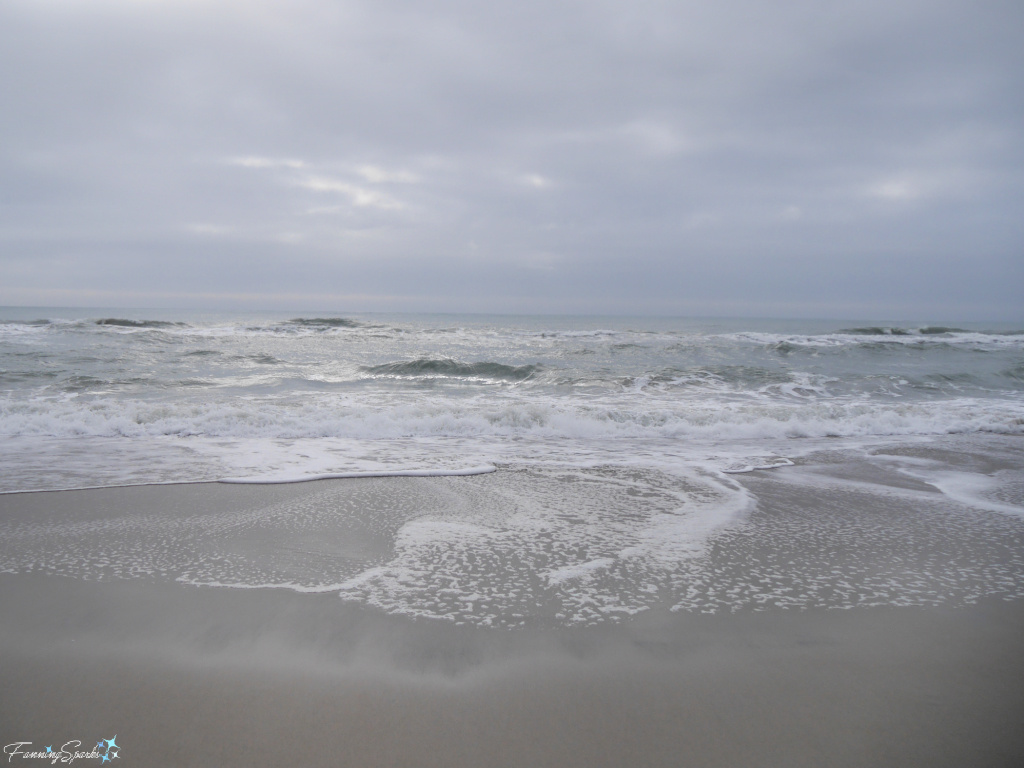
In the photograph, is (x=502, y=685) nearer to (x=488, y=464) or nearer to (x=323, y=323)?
(x=488, y=464)

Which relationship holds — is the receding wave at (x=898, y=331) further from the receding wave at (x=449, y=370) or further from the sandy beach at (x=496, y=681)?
the sandy beach at (x=496, y=681)

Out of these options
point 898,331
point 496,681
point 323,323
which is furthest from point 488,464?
point 898,331

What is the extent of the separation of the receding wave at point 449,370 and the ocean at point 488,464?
0.12m

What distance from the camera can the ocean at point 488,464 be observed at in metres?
3.00

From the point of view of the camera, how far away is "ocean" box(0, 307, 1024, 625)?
3.00 meters

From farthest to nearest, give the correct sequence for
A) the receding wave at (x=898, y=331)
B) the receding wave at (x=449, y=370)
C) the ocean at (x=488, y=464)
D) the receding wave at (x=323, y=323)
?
the receding wave at (x=323, y=323) < the receding wave at (x=898, y=331) < the receding wave at (x=449, y=370) < the ocean at (x=488, y=464)

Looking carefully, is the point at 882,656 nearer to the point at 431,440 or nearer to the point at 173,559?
the point at 173,559

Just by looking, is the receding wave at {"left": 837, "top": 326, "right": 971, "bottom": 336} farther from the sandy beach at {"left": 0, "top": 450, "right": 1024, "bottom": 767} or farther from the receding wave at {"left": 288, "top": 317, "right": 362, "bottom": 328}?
the sandy beach at {"left": 0, "top": 450, "right": 1024, "bottom": 767}

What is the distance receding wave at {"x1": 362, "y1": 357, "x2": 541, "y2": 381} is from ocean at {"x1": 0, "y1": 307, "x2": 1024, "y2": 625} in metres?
0.12

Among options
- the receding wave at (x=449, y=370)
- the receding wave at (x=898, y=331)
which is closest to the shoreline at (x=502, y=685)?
the receding wave at (x=449, y=370)

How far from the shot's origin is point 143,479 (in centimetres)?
493

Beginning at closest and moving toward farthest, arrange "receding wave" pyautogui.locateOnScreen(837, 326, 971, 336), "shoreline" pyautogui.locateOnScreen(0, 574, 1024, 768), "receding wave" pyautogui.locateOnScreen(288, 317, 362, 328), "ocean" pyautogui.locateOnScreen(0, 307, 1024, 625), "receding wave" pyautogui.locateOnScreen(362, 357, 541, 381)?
"shoreline" pyautogui.locateOnScreen(0, 574, 1024, 768), "ocean" pyautogui.locateOnScreen(0, 307, 1024, 625), "receding wave" pyautogui.locateOnScreen(362, 357, 541, 381), "receding wave" pyautogui.locateOnScreen(837, 326, 971, 336), "receding wave" pyautogui.locateOnScreen(288, 317, 362, 328)

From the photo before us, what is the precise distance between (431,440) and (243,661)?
4942mm

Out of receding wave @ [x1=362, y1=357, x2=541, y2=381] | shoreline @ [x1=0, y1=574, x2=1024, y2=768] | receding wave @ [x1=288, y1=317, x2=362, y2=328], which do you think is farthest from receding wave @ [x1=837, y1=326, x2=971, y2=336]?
shoreline @ [x1=0, y1=574, x2=1024, y2=768]
